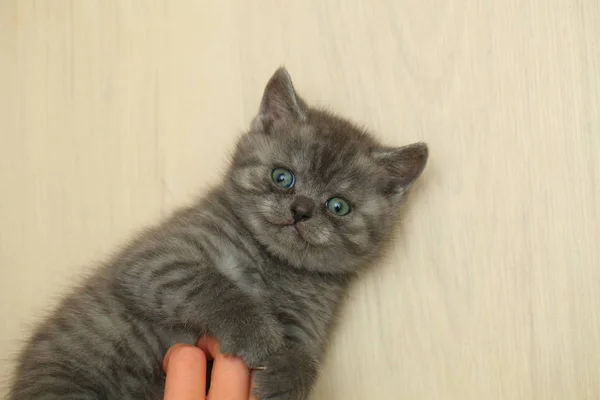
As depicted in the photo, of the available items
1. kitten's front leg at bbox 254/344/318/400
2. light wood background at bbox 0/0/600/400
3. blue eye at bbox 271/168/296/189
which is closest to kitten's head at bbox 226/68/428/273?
blue eye at bbox 271/168/296/189

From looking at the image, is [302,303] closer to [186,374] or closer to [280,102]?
[186,374]

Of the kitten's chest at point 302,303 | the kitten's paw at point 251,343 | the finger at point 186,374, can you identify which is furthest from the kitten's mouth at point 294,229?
the finger at point 186,374

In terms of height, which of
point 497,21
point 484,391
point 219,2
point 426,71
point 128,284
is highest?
point 219,2

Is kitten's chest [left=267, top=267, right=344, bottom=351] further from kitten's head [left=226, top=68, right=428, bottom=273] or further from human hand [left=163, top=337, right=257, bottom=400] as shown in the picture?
human hand [left=163, top=337, right=257, bottom=400]

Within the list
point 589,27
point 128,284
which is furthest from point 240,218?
point 589,27

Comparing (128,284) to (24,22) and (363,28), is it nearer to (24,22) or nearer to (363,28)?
(363,28)
